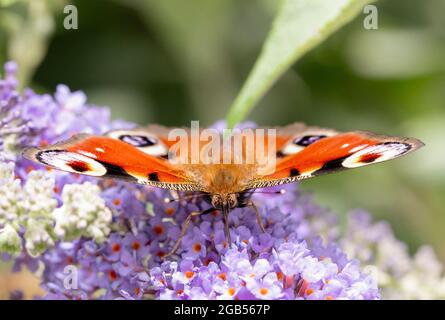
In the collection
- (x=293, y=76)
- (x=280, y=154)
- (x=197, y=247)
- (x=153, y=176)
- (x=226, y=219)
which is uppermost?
(x=293, y=76)

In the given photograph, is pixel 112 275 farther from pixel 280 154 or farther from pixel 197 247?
pixel 280 154

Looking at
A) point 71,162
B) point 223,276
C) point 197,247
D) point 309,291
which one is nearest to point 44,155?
point 71,162

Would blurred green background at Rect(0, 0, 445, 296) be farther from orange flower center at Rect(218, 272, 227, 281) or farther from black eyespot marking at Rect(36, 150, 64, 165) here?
orange flower center at Rect(218, 272, 227, 281)

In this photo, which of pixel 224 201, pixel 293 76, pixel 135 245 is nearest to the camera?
pixel 224 201

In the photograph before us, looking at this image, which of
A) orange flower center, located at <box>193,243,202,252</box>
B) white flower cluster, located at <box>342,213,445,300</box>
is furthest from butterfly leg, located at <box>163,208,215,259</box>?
white flower cluster, located at <box>342,213,445,300</box>
